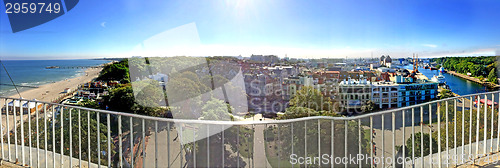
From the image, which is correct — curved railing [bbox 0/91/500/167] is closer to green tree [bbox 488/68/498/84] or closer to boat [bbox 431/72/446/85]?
boat [bbox 431/72/446/85]

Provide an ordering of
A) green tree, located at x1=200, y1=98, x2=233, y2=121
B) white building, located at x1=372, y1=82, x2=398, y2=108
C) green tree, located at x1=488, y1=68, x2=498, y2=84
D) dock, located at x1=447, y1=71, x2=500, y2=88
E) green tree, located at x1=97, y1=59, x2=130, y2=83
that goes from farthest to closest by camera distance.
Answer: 1. dock, located at x1=447, y1=71, x2=500, y2=88
2. green tree, located at x1=488, y1=68, x2=498, y2=84
3. white building, located at x1=372, y1=82, x2=398, y2=108
4. green tree, located at x1=97, y1=59, x2=130, y2=83
5. green tree, located at x1=200, y1=98, x2=233, y2=121

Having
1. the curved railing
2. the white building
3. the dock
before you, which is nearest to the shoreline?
the curved railing

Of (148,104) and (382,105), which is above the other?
(148,104)

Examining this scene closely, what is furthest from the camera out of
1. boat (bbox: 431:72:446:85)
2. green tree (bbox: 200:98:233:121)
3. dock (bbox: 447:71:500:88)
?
dock (bbox: 447:71:500:88)

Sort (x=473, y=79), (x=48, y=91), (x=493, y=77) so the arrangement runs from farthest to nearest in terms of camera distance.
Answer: (x=473, y=79), (x=493, y=77), (x=48, y=91)

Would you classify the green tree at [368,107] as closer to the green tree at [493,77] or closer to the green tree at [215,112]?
the green tree at [215,112]

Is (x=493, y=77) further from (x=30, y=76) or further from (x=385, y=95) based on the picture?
(x=30, y=76)

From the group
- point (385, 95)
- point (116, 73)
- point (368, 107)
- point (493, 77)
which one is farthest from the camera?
point (493, 77)

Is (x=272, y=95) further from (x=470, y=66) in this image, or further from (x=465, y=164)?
(x=470, y=66)

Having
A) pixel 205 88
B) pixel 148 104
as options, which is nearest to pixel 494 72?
pixel 205 88

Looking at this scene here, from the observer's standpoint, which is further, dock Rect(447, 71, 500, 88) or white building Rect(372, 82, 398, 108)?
dock Rect(447, 71, 500, 88)

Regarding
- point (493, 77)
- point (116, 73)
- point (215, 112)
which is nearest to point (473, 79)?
point (493, 77)
